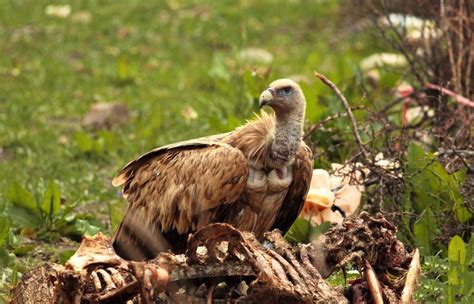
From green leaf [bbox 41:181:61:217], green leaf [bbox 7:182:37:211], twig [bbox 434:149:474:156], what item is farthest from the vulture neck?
green leaf [bbox 7:182:37:211]

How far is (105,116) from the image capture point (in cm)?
959

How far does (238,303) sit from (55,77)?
24.7 feet

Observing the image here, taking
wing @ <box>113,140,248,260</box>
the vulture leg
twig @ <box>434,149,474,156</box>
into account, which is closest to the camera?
the vulture leg

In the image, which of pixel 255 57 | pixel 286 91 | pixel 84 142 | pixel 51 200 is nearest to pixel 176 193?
pixel 286 91

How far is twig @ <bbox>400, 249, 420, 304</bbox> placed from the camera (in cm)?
380

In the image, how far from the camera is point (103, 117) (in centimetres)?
958

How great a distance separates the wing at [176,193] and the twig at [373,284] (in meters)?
1.24

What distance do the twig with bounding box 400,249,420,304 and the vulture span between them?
1.30 m

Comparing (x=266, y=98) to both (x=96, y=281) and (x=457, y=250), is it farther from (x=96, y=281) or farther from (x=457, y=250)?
(x=96, y=281)

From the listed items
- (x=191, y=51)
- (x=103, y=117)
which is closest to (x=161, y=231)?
(x=103, y=117)

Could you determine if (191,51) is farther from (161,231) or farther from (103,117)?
(161,231)

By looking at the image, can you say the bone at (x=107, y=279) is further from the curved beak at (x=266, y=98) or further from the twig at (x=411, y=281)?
the curved beak at (x=266, y=98)

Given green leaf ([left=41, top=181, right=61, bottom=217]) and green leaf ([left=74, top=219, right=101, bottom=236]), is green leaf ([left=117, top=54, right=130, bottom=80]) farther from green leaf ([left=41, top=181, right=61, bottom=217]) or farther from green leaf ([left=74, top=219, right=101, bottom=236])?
green leaf ([left=74, top=219, right=101, bottom=236])

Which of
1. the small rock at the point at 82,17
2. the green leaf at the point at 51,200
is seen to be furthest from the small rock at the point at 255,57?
the green leaf at the point at 51,200
